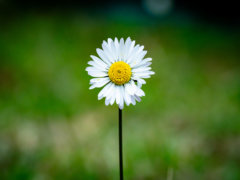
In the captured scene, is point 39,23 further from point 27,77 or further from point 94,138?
point 94,138

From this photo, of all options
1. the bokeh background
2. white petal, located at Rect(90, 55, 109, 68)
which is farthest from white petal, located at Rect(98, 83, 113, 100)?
the bokeh background

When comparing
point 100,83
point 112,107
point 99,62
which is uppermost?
point 99,62

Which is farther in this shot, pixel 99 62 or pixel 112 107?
pixel 112 107

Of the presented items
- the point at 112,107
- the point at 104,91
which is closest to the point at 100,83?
the point at 104,91

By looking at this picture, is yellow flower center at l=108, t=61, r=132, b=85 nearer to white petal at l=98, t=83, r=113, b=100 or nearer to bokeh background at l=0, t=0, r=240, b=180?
white petal at l=98, t=83, r=113, b=100

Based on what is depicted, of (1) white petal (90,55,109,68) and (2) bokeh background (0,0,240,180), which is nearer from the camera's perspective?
(1) white petal (90,55,109,68)

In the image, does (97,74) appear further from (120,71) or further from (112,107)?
(112,107)

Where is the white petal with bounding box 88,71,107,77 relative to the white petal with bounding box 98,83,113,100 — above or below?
above
